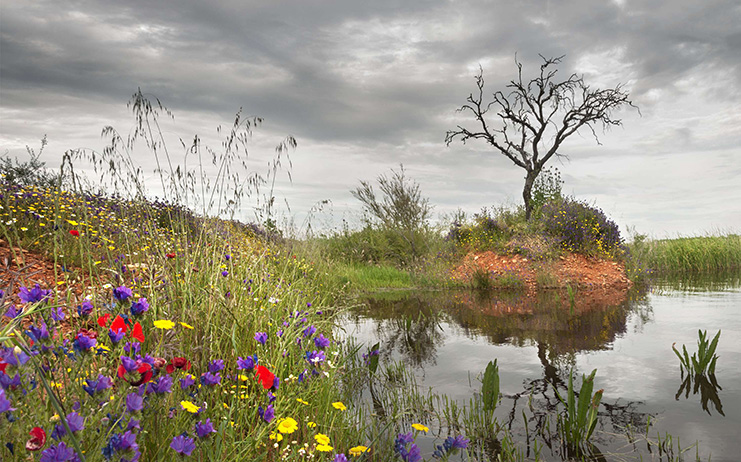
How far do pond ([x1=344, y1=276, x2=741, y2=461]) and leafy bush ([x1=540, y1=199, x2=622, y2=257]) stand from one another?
13.4ft

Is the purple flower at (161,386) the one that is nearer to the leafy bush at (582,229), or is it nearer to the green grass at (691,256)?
the leafy bush at (582,229)

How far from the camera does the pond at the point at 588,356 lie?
124 inches

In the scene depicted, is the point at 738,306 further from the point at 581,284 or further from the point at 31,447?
the point at 31,447

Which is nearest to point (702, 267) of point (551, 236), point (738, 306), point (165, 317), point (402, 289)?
point (551, 236)

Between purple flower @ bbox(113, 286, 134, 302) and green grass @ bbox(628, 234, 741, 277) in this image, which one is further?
green grass @ bbox(628, 234, 741, 277)

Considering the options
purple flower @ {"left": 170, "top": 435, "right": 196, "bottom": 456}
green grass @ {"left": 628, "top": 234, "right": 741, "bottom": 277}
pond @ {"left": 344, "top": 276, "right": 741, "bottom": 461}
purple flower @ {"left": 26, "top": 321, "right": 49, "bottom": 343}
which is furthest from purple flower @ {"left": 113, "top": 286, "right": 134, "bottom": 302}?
green grass @ {"left": 628, "top": 234, "right": 741, "bottom": 277}

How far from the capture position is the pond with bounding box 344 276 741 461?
3.14m

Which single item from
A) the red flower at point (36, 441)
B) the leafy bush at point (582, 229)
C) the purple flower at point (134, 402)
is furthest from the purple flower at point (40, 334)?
the leafy bush at point (582, 229)

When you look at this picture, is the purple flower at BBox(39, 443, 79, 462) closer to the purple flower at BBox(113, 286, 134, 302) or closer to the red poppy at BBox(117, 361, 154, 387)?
the red poppy at BBox(117, 361, 154, 387)

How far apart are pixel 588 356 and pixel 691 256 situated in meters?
16.1

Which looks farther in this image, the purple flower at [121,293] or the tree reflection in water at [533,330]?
the tree reflection in water at [533,330]

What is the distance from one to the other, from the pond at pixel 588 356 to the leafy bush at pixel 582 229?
4.08 meters

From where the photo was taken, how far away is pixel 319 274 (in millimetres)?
9180

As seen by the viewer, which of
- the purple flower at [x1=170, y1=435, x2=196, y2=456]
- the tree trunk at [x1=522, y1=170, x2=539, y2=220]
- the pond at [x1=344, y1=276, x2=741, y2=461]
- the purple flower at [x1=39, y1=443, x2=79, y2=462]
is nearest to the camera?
the purple flower at [x1=39, y1=443, x2=79, y2=462]
